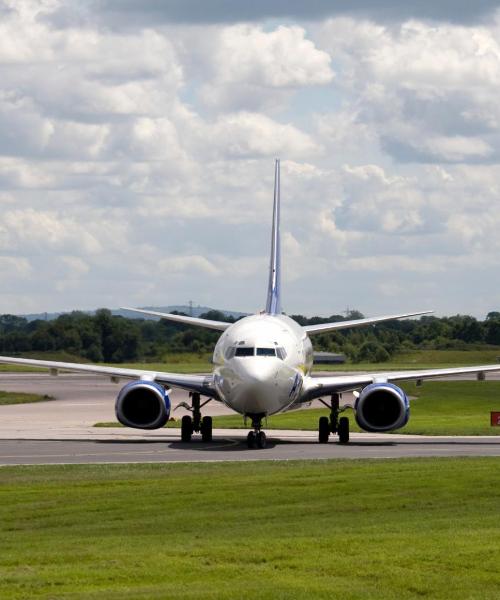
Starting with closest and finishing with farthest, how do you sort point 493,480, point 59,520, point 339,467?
point 59,520
point 493,480
point 339,467

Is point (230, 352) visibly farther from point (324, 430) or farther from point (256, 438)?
point (324, 430)

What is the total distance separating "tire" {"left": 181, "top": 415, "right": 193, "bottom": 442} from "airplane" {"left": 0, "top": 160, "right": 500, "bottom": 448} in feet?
0.09

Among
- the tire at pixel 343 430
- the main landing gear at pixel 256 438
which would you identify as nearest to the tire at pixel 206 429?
the main landing gear at pixel 256 438

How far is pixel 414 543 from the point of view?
61.4ft

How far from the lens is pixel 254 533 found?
2034 centimetres

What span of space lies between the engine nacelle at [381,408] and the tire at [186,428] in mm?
5603

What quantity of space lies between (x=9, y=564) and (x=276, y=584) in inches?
148

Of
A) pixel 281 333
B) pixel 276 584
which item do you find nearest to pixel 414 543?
pixel 276 584

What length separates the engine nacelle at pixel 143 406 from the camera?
143 feet

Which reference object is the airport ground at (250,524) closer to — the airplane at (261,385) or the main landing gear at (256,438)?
the main landing gear at (256,438)

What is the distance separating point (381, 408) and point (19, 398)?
152 feet

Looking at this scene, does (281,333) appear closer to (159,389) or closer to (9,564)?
(159,389)

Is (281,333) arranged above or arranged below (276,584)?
above

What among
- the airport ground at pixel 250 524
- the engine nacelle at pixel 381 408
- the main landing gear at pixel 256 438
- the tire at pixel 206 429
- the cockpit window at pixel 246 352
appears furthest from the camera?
the tire at pixel 206 429
